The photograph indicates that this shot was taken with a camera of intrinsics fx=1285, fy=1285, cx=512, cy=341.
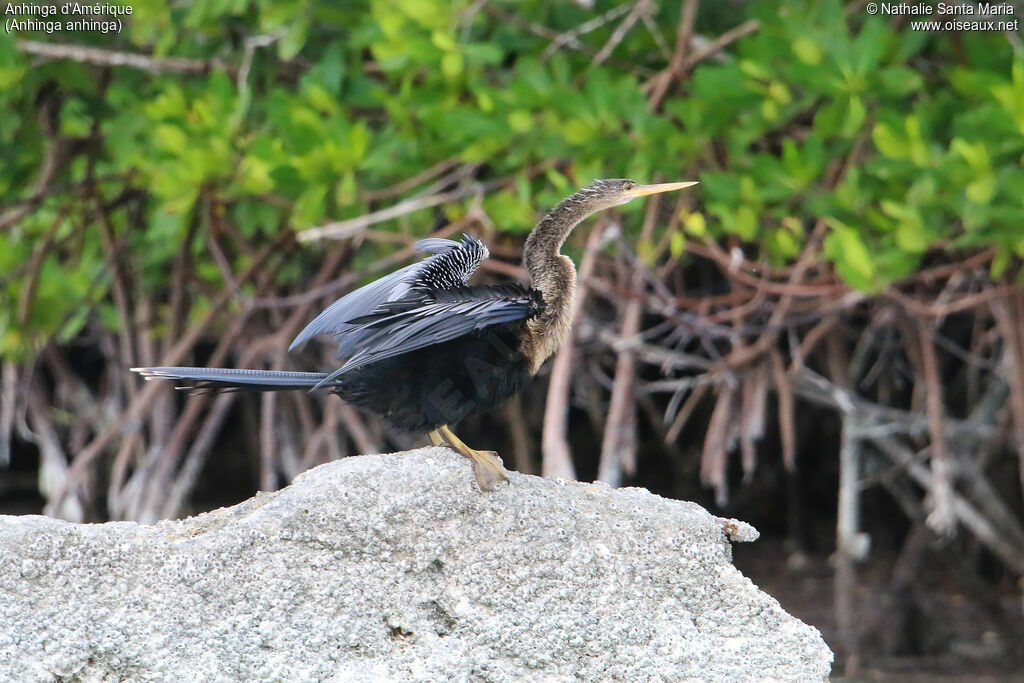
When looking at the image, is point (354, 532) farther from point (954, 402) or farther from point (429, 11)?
point (954, 402)

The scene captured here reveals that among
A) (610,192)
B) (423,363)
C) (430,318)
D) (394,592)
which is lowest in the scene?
(394,592)

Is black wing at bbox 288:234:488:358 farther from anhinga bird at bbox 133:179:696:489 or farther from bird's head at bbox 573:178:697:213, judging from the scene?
bird's head at bbox 573:178:697:213

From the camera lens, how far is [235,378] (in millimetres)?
2520

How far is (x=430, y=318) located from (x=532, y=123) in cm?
165

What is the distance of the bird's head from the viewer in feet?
10.1

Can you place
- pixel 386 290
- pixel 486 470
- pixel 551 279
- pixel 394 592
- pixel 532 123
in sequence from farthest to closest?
pixel 532 123 → pixel 551 279 → pixel 386 290 → pixel 486 470 → pixel 394 592

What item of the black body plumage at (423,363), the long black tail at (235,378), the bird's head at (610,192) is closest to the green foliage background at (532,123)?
the bird's head at (610,192)

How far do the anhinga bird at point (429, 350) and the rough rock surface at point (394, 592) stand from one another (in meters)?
0.17

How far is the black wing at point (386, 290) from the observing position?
8.60 ft

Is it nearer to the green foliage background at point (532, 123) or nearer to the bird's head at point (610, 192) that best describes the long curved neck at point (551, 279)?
the bird's head at point (610, 192)

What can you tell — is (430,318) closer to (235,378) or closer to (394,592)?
(235,378)

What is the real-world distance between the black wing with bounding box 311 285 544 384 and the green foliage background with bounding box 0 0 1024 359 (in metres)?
1.33

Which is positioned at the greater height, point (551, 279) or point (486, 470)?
point (551, 279)

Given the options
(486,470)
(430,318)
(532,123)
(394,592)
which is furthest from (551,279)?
(532,123)
